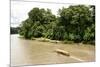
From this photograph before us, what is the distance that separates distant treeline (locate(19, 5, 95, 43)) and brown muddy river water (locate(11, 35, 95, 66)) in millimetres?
88

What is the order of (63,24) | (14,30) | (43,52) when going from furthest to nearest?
(63,24) → (43,52) → (14,30)

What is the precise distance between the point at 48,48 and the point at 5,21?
1.96 feet

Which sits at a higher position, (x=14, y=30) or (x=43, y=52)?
(x=14, y=30)

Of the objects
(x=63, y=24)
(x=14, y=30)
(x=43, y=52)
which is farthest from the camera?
(x=63, y=24)

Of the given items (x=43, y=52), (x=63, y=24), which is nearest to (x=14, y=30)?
(x=43, y=52)

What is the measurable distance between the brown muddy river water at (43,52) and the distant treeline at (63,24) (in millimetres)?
88

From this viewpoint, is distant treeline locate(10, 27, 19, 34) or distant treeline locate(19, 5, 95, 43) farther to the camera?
distant treeline locate(19, 5, 95, 43)

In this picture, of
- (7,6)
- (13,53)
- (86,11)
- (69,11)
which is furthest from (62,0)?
(13,53)

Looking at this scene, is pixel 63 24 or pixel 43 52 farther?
pixel 63 24

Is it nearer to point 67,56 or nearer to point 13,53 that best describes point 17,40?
point 13,53

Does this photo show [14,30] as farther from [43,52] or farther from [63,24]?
[63,24]

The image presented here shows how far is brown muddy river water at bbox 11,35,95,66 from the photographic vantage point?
220 centimetres

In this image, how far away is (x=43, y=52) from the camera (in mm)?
2303

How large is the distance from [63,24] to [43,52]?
1.42ft
